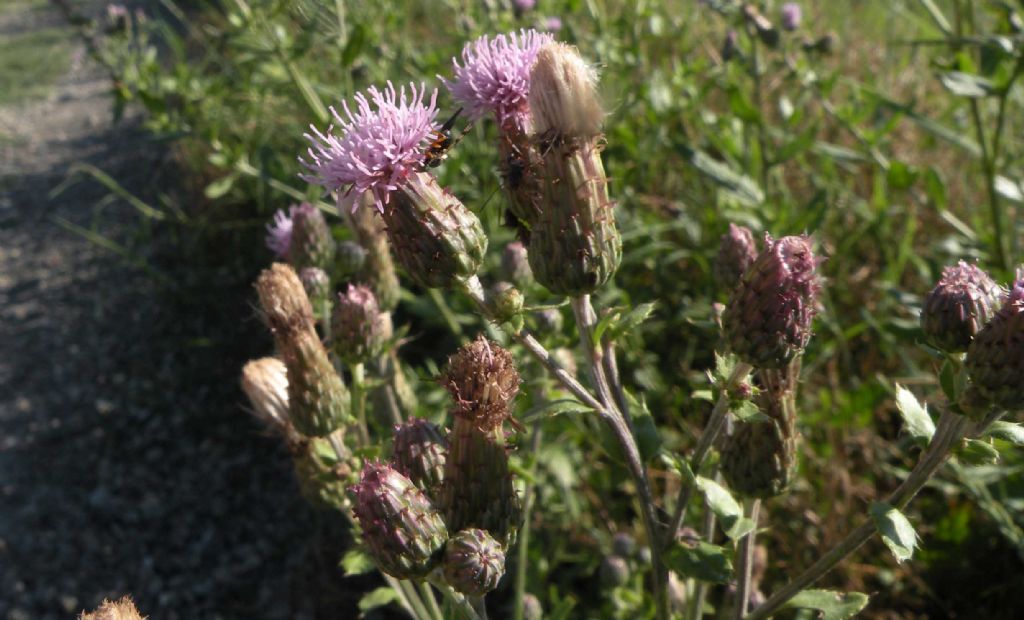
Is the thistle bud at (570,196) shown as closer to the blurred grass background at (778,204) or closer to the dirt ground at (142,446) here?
the blurred grass background at (778,204)

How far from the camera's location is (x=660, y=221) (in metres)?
4.55

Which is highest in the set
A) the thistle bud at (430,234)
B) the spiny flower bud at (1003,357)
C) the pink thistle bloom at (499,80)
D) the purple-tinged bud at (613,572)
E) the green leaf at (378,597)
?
the pink thistle bloom at (499,80)

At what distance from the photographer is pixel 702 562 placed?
1.68 meters

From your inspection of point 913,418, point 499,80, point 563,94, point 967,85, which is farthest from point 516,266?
point 967,85

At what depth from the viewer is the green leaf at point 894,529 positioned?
150 centimetres

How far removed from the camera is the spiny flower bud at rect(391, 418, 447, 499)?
5.98ft

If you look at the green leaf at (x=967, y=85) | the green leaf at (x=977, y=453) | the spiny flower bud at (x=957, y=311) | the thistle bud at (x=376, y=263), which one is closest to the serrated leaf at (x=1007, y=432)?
the green leaf at (x=977, y=453)

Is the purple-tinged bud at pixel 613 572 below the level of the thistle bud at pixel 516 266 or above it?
below

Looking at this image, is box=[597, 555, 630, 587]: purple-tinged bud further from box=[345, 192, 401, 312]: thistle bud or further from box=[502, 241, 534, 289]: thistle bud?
box=[345, 192, 401, 312]: thistle bud

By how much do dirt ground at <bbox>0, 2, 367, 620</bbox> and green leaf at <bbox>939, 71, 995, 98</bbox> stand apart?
281 centimetres

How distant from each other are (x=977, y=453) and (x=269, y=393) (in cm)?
177

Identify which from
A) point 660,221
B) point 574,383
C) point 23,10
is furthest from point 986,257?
point 23,10

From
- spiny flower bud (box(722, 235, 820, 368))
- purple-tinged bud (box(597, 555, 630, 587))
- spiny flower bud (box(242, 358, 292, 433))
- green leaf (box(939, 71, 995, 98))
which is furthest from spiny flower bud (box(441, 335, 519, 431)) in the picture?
green leaf (box(939, 71, 995, 98))

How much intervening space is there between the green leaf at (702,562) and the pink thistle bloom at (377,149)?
95 cm
